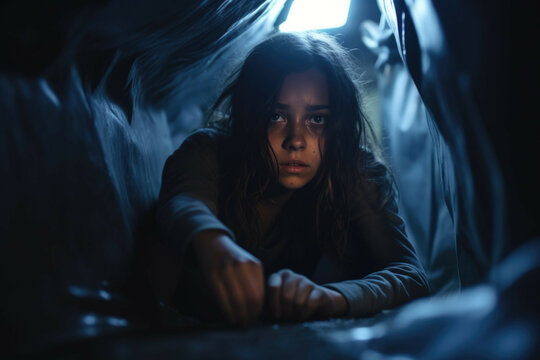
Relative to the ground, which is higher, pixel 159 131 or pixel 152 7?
pixel 152 7

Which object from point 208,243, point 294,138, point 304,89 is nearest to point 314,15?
point 304,89

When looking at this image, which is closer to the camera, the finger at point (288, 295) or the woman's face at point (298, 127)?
the finger at point (288, 295)

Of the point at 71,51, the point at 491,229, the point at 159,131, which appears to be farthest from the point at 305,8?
the point at 491,229

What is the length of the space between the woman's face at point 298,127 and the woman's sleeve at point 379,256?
19 cm

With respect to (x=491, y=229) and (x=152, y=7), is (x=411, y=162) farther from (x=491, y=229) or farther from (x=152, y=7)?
(x=152, y=7)

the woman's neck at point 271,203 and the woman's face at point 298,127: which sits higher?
the woman's face at point 298,127

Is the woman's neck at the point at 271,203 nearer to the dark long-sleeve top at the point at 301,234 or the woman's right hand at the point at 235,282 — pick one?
the dark long-sleeve top at the point at 301,234

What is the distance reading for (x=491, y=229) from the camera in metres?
0.49

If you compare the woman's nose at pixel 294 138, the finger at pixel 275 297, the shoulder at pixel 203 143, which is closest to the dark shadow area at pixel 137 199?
the finger at pixel 275 297

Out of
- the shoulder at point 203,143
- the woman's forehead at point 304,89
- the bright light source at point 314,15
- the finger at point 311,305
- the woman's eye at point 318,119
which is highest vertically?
the bright light source at point 314,15

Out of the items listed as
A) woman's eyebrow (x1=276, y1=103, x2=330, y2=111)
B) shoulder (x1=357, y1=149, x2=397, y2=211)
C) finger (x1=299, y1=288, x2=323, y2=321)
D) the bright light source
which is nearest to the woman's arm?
finger (x1=299, y1=288, x2=323, y2=321)

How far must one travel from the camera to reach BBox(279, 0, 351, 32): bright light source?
1271mm

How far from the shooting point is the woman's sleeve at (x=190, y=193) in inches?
21.6

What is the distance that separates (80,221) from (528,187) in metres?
0.59
